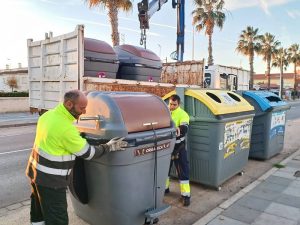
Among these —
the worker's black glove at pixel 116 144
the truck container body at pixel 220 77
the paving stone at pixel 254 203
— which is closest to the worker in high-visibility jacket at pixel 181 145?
the paving stone at pixel 254 203

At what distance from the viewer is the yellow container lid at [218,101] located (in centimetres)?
472

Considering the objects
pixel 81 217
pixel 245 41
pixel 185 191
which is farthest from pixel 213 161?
pixel 245 41

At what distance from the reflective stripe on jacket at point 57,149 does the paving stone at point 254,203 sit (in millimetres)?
2665

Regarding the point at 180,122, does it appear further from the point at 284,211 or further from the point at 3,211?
the point at 3,211

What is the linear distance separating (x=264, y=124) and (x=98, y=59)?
3.95 m

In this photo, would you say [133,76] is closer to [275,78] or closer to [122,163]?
[122,163]

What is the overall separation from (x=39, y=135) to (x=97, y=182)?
0.81 meters

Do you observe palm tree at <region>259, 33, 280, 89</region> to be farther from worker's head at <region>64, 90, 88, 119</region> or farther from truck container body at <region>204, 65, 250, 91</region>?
worker's head at <region>64, 90, 88, 119</region>

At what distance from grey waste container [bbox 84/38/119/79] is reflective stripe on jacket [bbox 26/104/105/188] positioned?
257 centimetres

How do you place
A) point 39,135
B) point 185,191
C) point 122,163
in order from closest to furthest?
point 39,135 → point 122,163 → point 185,191

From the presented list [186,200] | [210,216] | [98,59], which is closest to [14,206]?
[186,200]

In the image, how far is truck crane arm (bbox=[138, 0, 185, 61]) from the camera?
33.8 ft

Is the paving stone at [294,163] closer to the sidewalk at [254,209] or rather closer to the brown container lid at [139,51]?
the sidewalk at [254,209]

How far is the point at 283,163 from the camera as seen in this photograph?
686 centimetres
